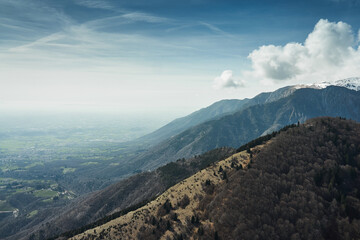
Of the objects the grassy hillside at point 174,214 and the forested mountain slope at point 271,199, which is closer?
the forested mountain slope at point 271,199

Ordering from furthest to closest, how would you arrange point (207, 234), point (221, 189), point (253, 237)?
point (221, 189), point (207, 234), point (253, 237)

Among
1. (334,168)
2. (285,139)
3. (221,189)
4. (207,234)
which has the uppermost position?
(285,139)

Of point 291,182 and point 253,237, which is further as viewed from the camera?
point 291,182

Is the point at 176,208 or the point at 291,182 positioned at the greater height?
the point at 291,182

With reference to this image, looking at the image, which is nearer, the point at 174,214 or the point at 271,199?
the point at 271,199

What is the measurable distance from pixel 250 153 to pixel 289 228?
233ft

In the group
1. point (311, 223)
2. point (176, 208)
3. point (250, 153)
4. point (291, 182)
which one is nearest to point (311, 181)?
point (291, 182)

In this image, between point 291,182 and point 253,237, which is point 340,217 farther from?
point 253,237

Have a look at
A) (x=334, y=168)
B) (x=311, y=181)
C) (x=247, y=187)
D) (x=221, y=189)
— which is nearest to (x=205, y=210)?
(x=221, y=189)

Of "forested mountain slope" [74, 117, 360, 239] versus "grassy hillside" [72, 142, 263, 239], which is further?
"grassy hillside" [72, 142, 263, 239]

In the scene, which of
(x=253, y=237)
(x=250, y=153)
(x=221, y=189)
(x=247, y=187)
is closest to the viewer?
(x=253, y=237)

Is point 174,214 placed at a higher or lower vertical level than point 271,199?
lower

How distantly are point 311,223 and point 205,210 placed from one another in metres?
54.7

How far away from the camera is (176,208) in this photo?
147 m
